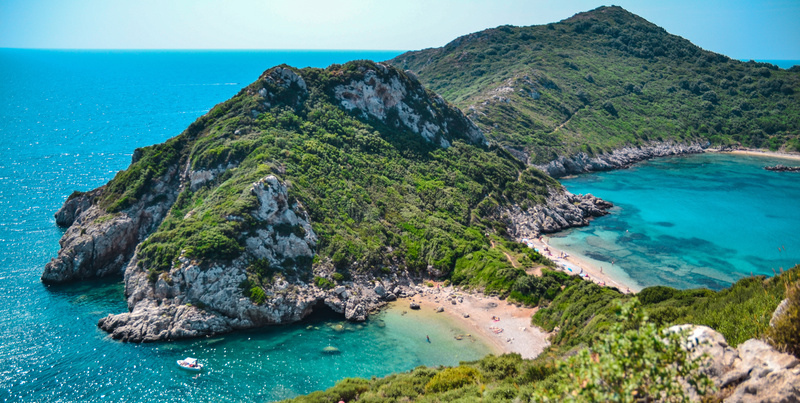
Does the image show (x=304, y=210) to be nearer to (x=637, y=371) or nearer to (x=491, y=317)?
(x=491, y=317)

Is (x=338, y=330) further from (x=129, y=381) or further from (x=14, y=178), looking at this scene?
(x=14, y=178)

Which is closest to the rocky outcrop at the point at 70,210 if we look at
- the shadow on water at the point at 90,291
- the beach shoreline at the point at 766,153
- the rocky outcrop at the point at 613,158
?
the shadow on water at the point at 90,291

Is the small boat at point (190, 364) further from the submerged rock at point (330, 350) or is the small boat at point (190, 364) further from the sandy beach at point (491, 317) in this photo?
the sandy beach at point (491, 317)

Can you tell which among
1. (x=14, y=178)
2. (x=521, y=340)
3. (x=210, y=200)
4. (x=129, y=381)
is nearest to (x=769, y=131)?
(x=521, y=340)

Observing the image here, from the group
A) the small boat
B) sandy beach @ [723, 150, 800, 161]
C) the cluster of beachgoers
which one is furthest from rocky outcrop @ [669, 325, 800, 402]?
sandy beach @ [723, 150, 800, 161]

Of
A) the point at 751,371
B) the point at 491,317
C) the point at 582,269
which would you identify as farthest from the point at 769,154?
the point at 751,371
